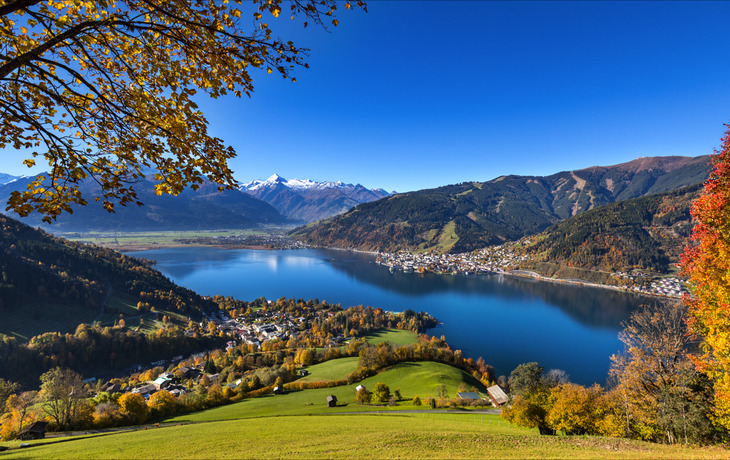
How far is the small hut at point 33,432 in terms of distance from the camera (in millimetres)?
14961

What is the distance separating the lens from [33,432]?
50.6 ft

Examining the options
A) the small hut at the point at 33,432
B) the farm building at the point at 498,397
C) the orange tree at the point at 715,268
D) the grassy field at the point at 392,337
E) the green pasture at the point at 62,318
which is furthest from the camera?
the green pasture at the point at 62,318

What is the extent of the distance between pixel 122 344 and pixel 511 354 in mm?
74613

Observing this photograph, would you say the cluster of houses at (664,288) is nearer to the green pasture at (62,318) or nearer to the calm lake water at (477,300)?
the calm lake water at (477,300)

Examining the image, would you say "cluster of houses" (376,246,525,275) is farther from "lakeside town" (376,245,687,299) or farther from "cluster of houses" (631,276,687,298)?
"cluster of houses" (631,276,687,298)

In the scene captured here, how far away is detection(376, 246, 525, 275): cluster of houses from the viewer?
13862 cm

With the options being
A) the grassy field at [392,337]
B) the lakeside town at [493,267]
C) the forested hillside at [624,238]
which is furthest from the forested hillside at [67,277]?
the forested hillside at [624,238]

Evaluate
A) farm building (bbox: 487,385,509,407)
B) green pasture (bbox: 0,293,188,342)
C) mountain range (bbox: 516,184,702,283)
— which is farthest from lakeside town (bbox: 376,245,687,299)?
green pasture (bbox: 0,293,188,342)

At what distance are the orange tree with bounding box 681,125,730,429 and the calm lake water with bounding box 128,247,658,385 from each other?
42235 millimetres

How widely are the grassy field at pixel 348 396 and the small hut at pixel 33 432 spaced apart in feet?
25.9

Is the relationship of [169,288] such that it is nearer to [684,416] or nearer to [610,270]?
[684,416]

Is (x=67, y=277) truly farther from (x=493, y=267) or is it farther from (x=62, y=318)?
(x=493, y=267)

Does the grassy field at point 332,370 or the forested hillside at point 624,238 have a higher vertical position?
the forested hillside at point 624,238

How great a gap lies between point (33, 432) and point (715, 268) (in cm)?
3239
